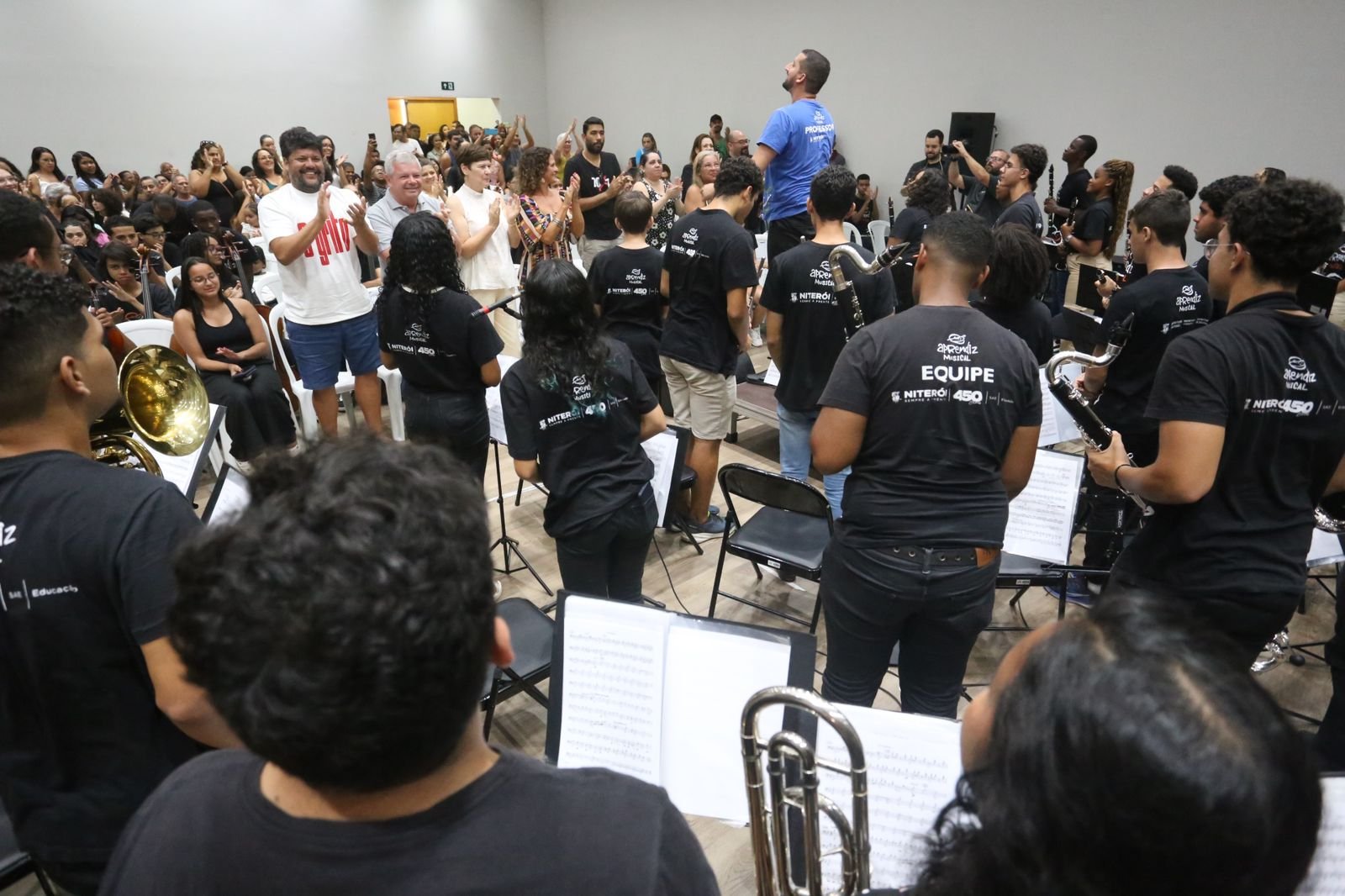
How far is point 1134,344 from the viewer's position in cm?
296

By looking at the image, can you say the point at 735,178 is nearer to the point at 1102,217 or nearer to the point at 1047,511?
the point at 1047,511

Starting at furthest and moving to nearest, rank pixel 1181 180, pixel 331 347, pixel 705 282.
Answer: pixel 1181 180
pixel 331 347
pixel 705 282

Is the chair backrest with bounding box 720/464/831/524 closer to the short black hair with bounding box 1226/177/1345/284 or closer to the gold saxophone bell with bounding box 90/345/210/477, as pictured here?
the short black hair with bounding box 1226/177/1345/284

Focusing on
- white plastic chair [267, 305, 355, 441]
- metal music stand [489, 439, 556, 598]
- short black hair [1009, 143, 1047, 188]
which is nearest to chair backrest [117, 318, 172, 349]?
white plastic chair [267, 305, 355, 441]

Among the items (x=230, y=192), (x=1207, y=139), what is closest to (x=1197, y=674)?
(x=1207, y=139)

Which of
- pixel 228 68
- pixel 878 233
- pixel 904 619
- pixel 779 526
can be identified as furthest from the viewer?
pixel 228 68

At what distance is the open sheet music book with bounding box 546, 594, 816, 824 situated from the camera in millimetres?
1568

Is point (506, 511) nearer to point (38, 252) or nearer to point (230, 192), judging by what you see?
point (38, 252)

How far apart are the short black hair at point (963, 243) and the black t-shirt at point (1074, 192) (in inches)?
218

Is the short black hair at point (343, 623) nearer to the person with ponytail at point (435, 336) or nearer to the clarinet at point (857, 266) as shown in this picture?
the person with ponytail at point (435, 336)

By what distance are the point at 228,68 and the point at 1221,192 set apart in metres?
13.4

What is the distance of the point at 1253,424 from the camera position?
1.78 metres

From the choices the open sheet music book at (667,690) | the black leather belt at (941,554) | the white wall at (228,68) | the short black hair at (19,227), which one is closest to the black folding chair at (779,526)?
the black leather belt at (941,554)

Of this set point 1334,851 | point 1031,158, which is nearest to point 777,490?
point 1334,851
